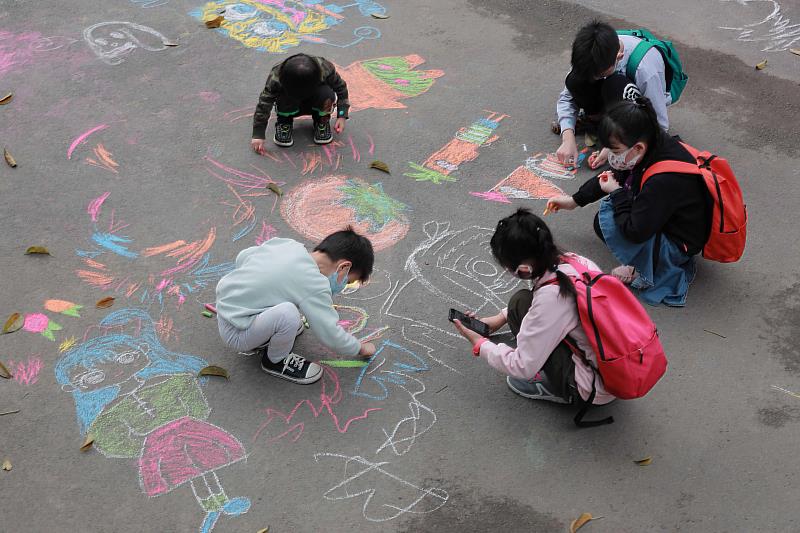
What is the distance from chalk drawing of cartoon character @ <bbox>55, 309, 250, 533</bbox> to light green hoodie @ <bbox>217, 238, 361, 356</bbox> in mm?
426

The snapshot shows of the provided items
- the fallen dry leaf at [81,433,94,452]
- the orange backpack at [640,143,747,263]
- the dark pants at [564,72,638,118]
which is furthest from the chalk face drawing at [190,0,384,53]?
the fallen dry leaf at [81,433,94,452]

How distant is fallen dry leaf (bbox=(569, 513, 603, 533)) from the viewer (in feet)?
9.72

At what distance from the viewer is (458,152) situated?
4879 mm

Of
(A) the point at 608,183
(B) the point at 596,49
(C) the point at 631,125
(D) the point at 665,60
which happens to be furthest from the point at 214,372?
(D) the point at 665,60

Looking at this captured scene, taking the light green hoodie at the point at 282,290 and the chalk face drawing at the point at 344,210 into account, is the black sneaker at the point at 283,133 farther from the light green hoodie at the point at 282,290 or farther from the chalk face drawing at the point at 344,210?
the light green hoodie at the point at 282,290

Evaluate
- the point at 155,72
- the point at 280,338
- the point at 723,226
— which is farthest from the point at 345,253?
the point at 155,72

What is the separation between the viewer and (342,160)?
15.8ft

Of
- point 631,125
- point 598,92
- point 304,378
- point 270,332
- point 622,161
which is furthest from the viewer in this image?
point 598,92

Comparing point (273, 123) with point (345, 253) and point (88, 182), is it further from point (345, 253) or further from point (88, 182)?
point (345, 253)

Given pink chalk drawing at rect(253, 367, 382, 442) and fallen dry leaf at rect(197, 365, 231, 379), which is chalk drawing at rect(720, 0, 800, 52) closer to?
pink chalk drawing at rect(253, 367, 382, 442)

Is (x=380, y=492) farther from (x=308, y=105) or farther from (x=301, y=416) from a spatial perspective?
(x=308, y=105)

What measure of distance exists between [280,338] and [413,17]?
371 cm

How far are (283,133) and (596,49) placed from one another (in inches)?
75.9

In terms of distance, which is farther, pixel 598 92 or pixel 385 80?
pixel 385 80
